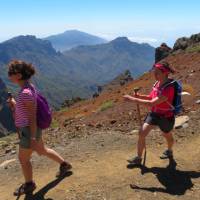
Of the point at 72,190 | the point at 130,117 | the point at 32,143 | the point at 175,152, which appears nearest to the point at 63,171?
the point at 72,190

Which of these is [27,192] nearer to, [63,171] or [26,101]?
[63,171]

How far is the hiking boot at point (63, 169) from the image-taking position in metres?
10.2

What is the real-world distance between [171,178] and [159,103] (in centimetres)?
162

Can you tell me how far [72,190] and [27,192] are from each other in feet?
2.95

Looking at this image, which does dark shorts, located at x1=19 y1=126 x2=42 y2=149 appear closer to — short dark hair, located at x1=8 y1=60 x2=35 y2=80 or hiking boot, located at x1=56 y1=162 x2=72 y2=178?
short dark hair, located at x1=8 y1=60 x2=35 y2=80

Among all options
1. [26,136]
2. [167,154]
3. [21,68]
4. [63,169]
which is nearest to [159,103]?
Answer: [167,154]

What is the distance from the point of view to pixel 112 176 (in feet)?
33.3

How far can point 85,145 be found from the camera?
1284 cm

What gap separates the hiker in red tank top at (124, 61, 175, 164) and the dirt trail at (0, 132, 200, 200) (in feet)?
1.95

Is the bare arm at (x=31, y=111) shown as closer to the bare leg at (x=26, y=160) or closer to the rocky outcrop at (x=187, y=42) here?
the bare leg at (x=26, y=160)

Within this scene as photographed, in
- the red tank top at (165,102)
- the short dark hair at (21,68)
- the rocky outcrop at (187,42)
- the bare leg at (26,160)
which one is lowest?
the rocky outcrop at (187,42)

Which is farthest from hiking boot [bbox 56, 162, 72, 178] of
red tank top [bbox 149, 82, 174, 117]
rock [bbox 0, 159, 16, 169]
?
rock [bbox 0, 159, 16, 169]

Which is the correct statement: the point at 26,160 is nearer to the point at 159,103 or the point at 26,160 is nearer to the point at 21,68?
the point at 21,68

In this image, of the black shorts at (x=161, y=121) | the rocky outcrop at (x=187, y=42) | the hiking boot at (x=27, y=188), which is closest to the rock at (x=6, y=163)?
the hiking boot at (x=27, y=188)
